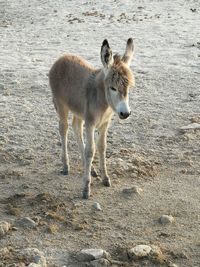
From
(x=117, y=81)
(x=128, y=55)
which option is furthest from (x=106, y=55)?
(x=128, y=55)

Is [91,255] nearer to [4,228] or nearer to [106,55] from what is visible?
[4,228]

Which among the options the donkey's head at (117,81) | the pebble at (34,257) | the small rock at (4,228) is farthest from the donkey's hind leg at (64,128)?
the pebble at (34,257)

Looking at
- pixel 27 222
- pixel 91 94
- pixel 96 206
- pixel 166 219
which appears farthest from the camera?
pixel 91 94

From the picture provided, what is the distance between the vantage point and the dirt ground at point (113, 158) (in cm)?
565

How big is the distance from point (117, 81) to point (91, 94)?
0.64 m

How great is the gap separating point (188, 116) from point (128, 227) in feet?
12.2

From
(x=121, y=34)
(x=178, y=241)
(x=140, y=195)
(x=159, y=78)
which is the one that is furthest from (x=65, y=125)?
(x=121, y=34)

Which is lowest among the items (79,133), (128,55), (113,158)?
(113,158)

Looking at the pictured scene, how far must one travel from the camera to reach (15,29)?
15648 millimetres

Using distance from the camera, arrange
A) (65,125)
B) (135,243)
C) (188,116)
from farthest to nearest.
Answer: (188,116)
(65,125)
(135,243)

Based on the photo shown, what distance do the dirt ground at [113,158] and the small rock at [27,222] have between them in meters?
0.06

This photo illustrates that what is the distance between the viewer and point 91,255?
17.0ft

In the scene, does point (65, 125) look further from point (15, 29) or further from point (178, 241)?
point (15, 29)

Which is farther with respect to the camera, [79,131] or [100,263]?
[79,131]
